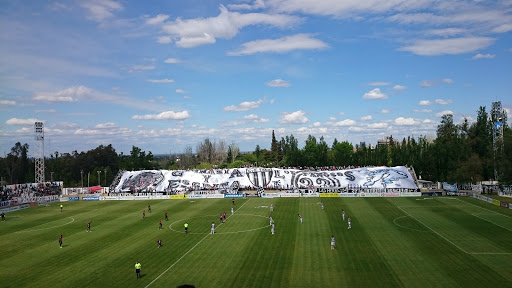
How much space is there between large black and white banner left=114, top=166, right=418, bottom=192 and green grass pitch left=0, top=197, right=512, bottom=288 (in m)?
25.2

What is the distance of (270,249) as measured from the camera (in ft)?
127

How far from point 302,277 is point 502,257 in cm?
1784

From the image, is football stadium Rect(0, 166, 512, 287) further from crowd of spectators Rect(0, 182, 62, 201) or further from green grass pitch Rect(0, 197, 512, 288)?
A: crowd of spectators Rect(0, 182, 62, 201)

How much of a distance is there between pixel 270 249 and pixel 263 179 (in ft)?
189

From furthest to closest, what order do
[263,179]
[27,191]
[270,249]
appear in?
1. [263,179]
2. [27,191]
3. [270,249]

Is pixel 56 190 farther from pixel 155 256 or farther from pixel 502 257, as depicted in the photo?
pixel 502 257

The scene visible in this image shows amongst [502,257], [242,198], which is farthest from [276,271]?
[242,198]

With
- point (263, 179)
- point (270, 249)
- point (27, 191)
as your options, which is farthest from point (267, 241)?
point (27, 191)

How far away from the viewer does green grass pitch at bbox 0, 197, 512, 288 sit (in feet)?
99.5

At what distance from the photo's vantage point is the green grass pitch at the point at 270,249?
3033cm

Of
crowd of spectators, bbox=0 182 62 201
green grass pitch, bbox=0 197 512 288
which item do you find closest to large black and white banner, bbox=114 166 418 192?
crowd of spectators, bbox=0 182 62 201

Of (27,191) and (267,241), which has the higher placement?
(27,191)

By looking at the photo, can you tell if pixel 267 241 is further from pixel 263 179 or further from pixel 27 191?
pixel 27 191

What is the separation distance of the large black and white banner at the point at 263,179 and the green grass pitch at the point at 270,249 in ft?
82.7
